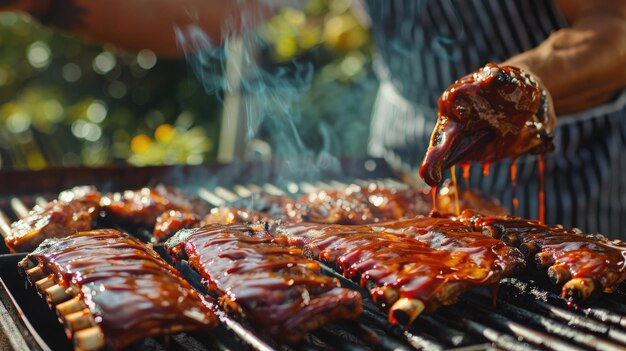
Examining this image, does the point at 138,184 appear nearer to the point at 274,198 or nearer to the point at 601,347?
the point at 274,198

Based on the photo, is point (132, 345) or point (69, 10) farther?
point (69, 10)

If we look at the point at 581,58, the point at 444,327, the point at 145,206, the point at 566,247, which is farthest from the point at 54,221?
the point at 581,58

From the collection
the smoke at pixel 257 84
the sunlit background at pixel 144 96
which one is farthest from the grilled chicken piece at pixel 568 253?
the sunlit background at pixel 144 96

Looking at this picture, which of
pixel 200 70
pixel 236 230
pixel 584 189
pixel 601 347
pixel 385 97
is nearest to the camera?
pixel 601 347

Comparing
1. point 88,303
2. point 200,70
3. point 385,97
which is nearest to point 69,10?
point 385,97

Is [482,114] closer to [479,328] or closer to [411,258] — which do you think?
[411,258]

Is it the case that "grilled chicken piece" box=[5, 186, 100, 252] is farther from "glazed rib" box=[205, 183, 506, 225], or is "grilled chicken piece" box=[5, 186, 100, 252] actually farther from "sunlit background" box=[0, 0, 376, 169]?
"sunlit background" box=[0, 0, 376, 169]
